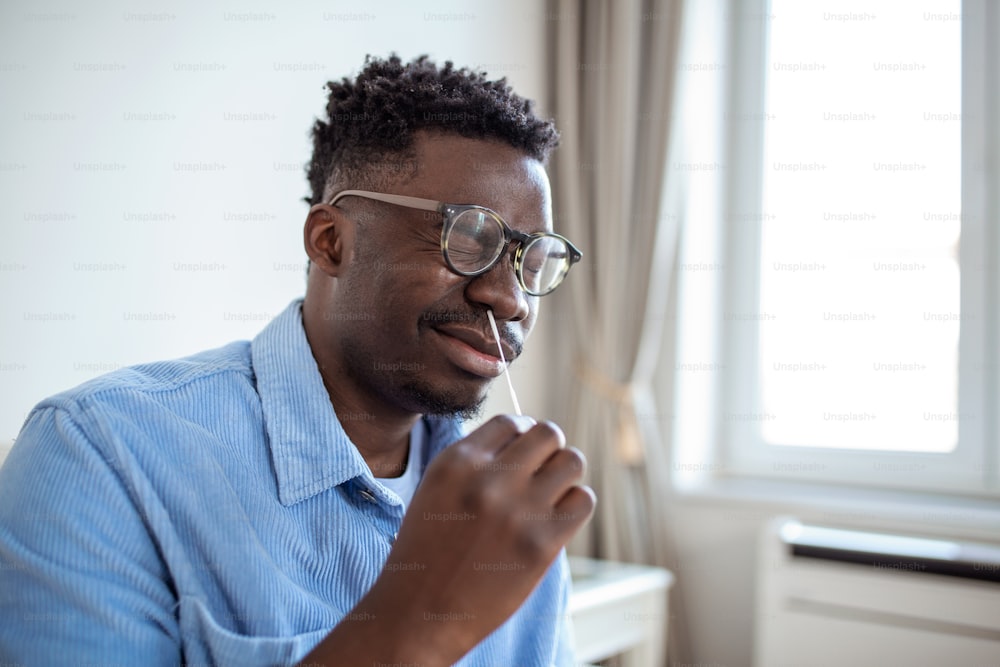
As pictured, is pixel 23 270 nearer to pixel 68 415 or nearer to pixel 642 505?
pixel 68 415

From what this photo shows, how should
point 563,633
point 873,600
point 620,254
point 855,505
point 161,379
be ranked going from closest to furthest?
point 161,379 < point 563,633 < point 873,600 < point 855,505 < point 620,254

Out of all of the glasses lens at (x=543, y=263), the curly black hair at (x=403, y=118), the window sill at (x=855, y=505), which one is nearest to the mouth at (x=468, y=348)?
the glasses lens at (x=543, y=263)

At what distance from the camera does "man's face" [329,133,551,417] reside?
1.08 m

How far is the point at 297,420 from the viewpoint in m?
1.04

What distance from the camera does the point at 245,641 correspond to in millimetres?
872

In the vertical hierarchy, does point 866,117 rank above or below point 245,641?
above

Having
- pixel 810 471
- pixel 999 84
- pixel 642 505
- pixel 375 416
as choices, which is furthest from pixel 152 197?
pixel 999 84

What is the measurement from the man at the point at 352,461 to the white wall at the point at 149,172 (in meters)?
Result: 0.43

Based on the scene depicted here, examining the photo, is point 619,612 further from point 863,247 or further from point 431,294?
point 863,247

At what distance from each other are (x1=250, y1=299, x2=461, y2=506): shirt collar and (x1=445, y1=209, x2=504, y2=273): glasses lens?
0.25 metres

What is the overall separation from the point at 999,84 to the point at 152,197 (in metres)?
2.37

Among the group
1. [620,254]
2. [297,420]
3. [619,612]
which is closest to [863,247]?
[620,254]

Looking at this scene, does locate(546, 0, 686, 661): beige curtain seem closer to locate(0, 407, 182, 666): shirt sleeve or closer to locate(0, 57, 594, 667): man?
locate(0, 57, 594, 667): man

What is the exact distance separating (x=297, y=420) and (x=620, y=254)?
1.72 meters
